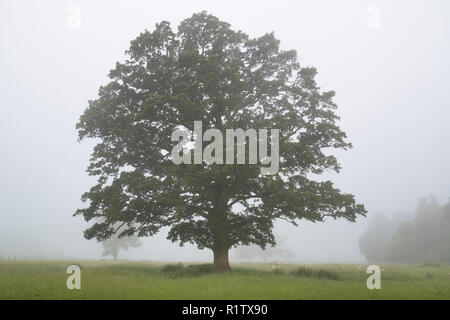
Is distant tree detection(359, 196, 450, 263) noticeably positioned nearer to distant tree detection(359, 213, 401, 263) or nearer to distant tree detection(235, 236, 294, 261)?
distant tree detection(359, 213, 401, 263)

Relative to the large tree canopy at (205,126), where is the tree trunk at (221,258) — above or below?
below

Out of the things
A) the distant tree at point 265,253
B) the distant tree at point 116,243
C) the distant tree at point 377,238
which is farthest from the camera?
the distant tree at point 265,253

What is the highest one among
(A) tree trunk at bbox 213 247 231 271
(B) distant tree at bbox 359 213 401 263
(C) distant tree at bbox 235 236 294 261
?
(A) tree trunk at bbox 213 247 231 271

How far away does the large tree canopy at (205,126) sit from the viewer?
79.4 feet

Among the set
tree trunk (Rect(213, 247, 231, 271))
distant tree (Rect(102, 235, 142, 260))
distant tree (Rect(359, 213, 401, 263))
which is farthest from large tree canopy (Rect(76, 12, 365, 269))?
distant tree (Rect(359, 213, 401, 263))

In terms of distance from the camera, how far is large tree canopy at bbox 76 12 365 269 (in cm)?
2419

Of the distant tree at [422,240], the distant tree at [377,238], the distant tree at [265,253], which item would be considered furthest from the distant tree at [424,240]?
the distant tree at [265,253]

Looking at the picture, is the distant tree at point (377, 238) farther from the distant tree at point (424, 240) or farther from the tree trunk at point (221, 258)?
the tree trunk at point (221, 258)

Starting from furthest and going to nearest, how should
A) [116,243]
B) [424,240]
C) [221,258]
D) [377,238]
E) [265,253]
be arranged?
1. [265,253]
2. [377,238]
3. [424,240]
4. [116,243]
5. [221,258]

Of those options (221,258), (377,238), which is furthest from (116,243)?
(377,238)

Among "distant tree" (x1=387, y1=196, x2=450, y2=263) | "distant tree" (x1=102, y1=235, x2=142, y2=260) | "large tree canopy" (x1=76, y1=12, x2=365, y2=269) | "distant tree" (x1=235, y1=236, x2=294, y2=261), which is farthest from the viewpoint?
"distant tree" (x1=235, y1=236, x2=294, y2=261)

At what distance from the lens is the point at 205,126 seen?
2772 centimetres

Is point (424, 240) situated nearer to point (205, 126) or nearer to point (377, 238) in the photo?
point (377, 238)

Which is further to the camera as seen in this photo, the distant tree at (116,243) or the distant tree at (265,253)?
the distant tree at (265,253)
